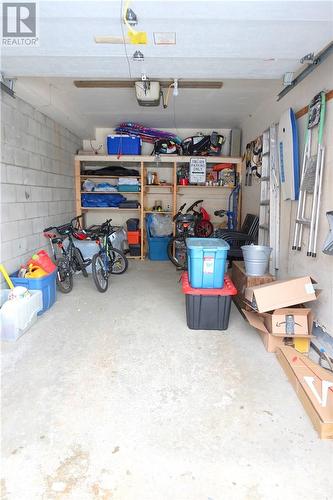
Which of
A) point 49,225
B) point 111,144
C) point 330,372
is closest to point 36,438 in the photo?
point 330,372

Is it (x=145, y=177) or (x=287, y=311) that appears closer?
(x=287, y=311)

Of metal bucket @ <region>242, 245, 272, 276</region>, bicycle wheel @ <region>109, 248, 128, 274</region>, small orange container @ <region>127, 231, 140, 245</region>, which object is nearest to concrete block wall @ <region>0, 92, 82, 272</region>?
bicycle wheel @ <region>109, 248, 128, 274</region>

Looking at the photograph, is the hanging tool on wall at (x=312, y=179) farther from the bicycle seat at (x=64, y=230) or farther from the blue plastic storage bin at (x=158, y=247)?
the blue plastic storage bin at (x=158, y=247)

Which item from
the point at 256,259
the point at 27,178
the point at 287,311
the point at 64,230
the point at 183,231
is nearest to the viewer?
the point at 287,311

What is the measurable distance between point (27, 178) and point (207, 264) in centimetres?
238

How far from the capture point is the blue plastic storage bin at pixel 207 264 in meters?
2.60

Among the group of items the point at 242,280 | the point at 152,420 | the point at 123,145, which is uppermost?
the point at 123,145

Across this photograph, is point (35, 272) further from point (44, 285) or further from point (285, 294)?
point (285, 294)

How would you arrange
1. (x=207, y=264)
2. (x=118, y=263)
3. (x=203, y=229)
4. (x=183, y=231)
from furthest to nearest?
(x=203, y=229)
(x=183, y=231)
(x=118, y=263)
(x=207, y=264)

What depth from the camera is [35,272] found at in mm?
2977

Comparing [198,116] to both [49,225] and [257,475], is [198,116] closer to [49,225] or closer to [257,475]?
[49,225]

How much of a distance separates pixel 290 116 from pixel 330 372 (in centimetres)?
230

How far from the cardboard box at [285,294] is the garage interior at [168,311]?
2cm

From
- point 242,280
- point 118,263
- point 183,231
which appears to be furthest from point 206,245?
point 183,231
